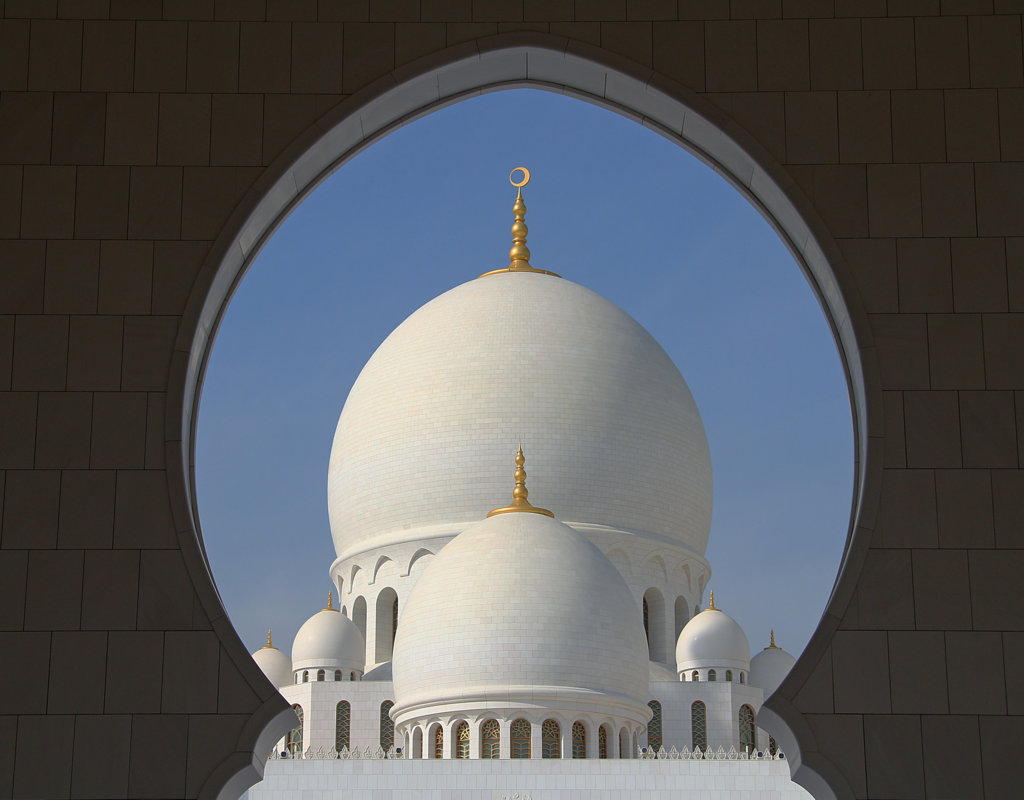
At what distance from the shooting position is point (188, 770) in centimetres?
557

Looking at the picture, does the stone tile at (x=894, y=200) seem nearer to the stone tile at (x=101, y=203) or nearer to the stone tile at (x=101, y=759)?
the stone tile at (x=101, y=203)

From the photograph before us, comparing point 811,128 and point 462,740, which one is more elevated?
point 811,128

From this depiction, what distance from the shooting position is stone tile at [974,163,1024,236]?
614cm

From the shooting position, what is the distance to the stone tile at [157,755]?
5.55 metres

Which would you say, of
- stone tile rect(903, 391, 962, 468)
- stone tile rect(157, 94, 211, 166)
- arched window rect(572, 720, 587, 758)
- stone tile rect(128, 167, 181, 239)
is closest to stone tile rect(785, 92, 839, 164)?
stone tile rect(903, 391, 962, 468)

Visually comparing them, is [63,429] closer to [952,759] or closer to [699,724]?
[952,759]

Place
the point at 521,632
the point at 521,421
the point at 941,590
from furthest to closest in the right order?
the point at 521,421, the point at 521,632, the point at 941,590

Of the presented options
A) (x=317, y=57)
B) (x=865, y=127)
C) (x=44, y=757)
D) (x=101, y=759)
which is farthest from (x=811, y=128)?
(x=44, y=757)

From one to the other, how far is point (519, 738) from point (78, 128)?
1900 centimetres

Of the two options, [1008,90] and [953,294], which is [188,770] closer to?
[953,294]

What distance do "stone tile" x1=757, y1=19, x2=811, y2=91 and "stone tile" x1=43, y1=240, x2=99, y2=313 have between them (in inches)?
109

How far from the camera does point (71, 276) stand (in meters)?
6.08

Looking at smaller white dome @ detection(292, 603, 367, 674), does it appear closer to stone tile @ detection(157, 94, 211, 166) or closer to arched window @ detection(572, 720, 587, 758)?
arched window @ detection(572, 720, 587, 758)

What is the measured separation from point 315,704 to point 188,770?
24.7m
